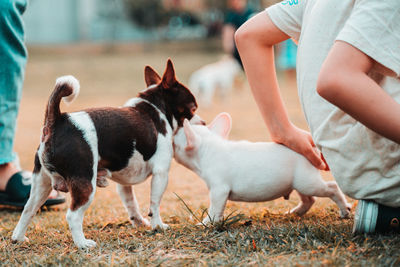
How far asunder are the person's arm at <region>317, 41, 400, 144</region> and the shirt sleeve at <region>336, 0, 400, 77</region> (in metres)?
0.03

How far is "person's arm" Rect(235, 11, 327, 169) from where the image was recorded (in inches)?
90.6

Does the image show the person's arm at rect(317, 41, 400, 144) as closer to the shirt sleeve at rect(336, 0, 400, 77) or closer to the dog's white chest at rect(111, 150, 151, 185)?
the shirt sleeve at rect(336, 0, 400, 77)

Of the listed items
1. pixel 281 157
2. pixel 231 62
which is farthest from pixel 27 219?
pixel 231 62

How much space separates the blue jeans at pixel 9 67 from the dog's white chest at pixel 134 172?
92cm

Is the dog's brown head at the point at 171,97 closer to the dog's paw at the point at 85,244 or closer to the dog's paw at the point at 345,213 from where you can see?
the dog's paw at the point at 85,244

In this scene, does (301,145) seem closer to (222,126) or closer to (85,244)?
(222,126)

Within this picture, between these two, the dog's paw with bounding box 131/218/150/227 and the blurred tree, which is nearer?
the dog's paw with bounding box 131/218/150/227

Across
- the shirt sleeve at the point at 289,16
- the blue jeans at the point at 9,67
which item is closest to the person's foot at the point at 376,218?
the shirt sleeve at the point at 289,16

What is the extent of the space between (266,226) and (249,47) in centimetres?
79

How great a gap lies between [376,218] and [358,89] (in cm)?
54

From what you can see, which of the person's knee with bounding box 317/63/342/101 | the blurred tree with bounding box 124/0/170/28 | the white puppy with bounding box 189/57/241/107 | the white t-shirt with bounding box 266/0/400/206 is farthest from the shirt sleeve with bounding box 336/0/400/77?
the blurred tree with bounding box 124/0/170/28

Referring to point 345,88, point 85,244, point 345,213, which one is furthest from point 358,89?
point 85,244

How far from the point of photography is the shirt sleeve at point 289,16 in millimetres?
2146

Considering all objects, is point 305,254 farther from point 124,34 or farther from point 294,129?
point 124,34
